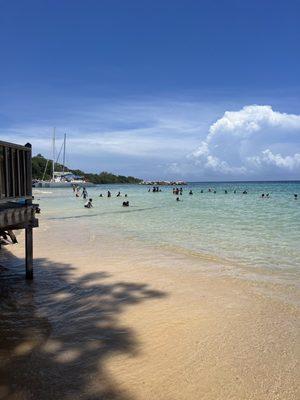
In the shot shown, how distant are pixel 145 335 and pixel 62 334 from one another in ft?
4.02

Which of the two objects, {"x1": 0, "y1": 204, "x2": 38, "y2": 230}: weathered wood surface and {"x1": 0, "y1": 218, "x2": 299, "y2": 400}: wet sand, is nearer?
{"x1": 0, "y1": 218, "x2": 299, "y2": 400}: wet sand

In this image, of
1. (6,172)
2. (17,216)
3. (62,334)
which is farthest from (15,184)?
(62,334)

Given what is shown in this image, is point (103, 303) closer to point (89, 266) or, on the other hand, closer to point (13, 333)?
point (13, 333)

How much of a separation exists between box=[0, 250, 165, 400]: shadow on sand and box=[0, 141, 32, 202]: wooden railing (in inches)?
79.4

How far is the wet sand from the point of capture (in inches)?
186

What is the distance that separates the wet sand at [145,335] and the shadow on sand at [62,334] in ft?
0.04

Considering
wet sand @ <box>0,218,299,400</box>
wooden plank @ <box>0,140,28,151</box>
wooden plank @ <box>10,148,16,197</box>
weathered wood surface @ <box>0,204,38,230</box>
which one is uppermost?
wooden plank @ <box>0,140,28,151</box>

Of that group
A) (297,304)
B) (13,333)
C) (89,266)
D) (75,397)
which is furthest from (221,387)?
(89,266)

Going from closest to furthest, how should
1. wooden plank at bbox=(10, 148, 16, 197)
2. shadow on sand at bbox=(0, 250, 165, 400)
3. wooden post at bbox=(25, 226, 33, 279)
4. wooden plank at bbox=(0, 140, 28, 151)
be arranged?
shadow on sand at bbox=(0, 250, 165, 400)
wooden plank at bbox=(0, 140, 28, 151)
wooden plank at bbox=(10, 148, 16, 197)
wooden post at bbox=(25, 226, 33, 279)

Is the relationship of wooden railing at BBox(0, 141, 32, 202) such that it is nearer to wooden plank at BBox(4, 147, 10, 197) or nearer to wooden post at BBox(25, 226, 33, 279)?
wooden plank at BBox(4, 147, 10, 197)

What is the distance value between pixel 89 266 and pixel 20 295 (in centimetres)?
314

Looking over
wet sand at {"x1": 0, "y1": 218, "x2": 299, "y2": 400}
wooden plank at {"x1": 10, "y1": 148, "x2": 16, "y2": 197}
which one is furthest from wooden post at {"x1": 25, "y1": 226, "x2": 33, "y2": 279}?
wooden plank at {"x1": 10, "y1": 148, "x2": 16, "y2": 197}

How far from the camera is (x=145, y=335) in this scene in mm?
6234

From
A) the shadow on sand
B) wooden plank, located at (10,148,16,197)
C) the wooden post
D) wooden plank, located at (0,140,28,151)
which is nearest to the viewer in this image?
the shadow on sand
